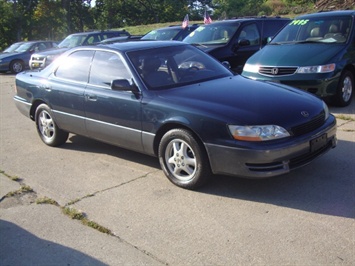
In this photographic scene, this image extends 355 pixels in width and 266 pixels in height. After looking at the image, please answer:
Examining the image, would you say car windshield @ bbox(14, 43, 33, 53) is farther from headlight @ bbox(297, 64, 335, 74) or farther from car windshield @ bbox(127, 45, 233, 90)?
car windshield @ bbox(127, 45, 233, 90)

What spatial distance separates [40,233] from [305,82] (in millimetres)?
5259

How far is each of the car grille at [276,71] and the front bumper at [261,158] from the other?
11.4ft

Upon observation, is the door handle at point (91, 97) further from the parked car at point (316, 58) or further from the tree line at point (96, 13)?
the tree line at point (96, 13)

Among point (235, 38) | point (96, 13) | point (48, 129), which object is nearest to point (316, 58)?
point (235, 38)

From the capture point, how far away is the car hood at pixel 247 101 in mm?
4158

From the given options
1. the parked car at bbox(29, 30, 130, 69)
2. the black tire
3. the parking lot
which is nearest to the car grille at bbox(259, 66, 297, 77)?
the parking lot

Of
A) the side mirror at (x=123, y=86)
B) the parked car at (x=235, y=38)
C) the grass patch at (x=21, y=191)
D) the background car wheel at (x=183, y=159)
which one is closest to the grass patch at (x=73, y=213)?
the grass patch at (x=21, y=191)

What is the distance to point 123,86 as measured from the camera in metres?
4.84

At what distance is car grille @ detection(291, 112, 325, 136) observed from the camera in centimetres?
420

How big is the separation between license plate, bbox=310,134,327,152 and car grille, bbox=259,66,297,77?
3245 mm

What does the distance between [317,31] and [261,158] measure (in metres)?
5.33

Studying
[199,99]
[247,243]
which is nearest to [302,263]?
[247,243]

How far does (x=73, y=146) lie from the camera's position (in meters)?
6.46

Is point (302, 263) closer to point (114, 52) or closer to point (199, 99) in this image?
point (199, 99)
